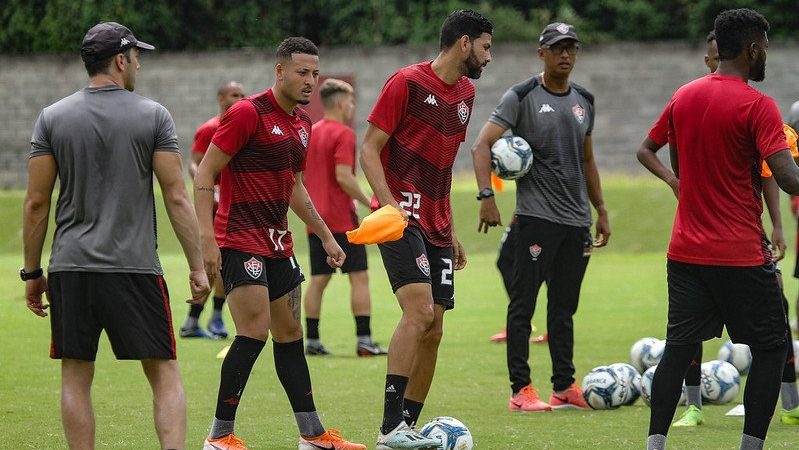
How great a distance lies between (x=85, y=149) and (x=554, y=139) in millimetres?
4058

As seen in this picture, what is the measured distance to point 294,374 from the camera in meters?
7.34

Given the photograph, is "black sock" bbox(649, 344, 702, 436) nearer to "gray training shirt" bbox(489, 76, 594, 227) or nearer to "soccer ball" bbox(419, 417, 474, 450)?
"soccer ball" bbox(419, 417, 474, 450)

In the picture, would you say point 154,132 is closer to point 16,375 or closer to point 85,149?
point 85,149

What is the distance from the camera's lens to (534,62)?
30.8 metres

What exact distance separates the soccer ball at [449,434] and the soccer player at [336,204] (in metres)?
4.75

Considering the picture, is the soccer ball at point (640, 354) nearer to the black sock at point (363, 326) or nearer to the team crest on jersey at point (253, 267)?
the black sock at point (363, 326)

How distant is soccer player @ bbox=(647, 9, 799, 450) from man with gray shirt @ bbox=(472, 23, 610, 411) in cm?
250

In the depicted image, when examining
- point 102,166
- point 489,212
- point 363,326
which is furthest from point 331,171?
point 102,166

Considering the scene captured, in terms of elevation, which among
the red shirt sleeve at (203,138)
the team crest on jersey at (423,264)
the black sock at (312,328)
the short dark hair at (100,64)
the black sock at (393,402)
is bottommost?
the black sock at (312,328)

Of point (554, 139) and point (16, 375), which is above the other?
point (554, 139)

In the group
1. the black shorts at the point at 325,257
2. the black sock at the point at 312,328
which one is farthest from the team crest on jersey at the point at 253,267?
the black shorts at the point at 325,257

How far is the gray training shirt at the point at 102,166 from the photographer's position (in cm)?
582

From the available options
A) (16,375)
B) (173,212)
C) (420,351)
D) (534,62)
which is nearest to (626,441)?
(420,351)

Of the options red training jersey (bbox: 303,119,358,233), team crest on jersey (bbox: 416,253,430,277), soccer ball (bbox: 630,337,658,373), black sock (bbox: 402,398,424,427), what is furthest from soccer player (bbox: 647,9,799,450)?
red training jersey (bbox: 303,119,358,233)
